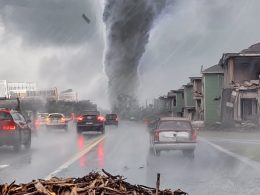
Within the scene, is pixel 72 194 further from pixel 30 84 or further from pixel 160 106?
pixel 30 84

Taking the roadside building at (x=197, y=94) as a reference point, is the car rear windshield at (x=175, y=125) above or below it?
below

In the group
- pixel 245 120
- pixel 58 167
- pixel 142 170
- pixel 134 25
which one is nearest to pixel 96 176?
pixel 142 170

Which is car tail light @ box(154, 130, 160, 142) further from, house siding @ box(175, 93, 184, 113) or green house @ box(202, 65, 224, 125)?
house siding @ box(175, 93, 184, 113)

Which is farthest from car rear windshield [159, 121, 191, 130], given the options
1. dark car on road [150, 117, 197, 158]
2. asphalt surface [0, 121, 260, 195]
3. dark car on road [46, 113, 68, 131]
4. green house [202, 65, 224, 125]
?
green house [202, 65, 224, 125]

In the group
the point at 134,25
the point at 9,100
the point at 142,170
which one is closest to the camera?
the point at 142,170

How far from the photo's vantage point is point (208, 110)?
62594 mm

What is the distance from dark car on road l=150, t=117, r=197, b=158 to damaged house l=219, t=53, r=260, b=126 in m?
26.7

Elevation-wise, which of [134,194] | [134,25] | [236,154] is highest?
[134,25]

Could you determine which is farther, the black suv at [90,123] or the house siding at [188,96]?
the house siding at [188,96]

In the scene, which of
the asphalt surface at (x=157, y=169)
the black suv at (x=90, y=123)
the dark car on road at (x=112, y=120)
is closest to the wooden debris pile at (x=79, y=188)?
the asphalt surface at (x=157, y=169)

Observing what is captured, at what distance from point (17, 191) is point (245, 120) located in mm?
44146

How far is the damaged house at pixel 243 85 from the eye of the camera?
157ft

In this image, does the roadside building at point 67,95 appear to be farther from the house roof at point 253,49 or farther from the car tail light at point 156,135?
the car tail light at point 156,135

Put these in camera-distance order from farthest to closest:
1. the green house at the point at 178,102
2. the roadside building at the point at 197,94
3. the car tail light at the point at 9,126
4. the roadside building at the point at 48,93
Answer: the roadside building at the point at 48,93, the green house at the point at 178,102, the roadside building at the point at 197,94, the car tail light at the point at 9,126
